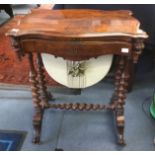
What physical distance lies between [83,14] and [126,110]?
0.91 metres

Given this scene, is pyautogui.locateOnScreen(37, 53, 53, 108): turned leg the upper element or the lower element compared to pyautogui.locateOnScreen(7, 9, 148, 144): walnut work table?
lower

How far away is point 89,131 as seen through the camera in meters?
1.81

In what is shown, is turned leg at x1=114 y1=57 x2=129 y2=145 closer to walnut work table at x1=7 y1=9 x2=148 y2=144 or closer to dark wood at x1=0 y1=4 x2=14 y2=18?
walnut work table at x1=7 y1=9 x2=148 y2=144

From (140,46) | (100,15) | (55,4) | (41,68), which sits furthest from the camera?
(55,4)

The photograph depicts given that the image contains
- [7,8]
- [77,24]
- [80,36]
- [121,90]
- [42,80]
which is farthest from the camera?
[7,8]

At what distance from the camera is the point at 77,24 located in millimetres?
1356

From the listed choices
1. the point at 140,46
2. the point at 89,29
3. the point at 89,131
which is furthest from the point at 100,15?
the point at 89,131

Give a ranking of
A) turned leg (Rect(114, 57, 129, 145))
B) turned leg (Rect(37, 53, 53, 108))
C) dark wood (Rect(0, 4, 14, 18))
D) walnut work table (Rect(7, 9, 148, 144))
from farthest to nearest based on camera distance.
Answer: dark wood (Rect(0, 4, 14, 18)) → turned leg (Rect(37, 53, 53, 108)) → turned leg (Rect(114, 57, 129, 145)) → walnut work table (Rect(7, 9, 148, 144))

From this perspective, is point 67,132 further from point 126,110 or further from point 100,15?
point 100,15

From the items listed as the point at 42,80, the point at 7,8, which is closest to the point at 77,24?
the point at 42,80

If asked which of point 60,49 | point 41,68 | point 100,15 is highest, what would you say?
point 100,15

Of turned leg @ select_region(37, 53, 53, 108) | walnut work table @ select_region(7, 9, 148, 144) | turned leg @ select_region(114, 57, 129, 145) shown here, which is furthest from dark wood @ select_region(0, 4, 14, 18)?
turned leg @ select_region(114, 57, 129, 145)

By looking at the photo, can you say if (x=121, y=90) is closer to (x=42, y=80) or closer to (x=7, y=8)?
(x=42, y=80)

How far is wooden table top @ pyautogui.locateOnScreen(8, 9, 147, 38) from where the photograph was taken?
1.25 meters
